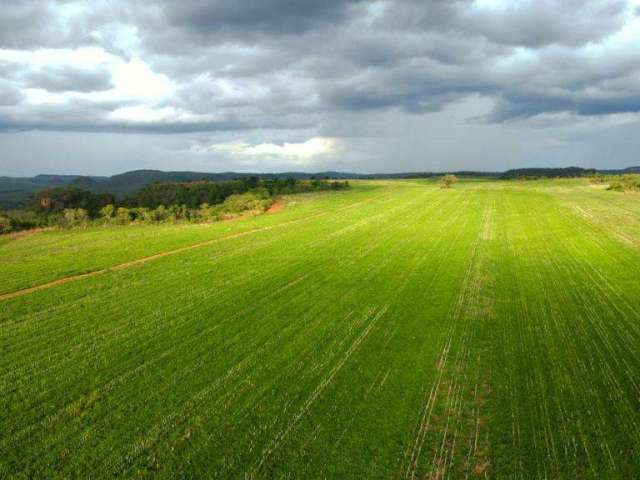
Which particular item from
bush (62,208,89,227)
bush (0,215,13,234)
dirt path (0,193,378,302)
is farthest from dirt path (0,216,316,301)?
bush (0,215,13,234)

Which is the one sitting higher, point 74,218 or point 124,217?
point 124,217

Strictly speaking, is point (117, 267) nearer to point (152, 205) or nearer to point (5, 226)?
point (5, 226)

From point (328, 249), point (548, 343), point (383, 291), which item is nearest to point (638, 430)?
point (548, 343)

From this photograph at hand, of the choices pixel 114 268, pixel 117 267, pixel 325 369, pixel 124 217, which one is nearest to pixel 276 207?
pixel 124 217

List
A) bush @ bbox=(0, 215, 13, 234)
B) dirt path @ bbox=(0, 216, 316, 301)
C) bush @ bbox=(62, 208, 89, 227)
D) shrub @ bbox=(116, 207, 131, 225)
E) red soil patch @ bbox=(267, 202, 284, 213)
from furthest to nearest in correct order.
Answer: red soil patch @ bbox=(267, 202, 284, 213) → shrub @ bbox=(116, 207, 131, 225) → bush @ bbox=(62, 208, 89, 227) → bush @ bbox=(0, 215, 13, 234) → dirt path @ bbox=(0, 216, 316, 301)

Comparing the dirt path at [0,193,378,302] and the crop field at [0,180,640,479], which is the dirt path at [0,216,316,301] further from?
the crop field at [0,180,640,479]

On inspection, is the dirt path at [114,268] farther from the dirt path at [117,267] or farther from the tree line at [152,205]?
the tree line at [152,205]

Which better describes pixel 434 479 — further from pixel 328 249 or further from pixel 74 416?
pixel 328 249
